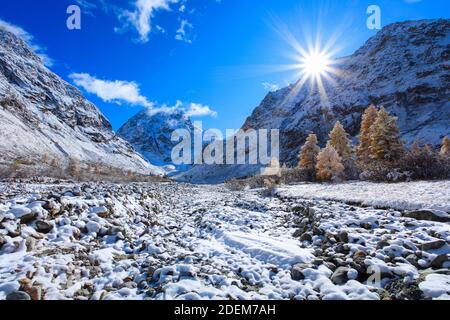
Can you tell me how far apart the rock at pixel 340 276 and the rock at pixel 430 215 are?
420 centimetres

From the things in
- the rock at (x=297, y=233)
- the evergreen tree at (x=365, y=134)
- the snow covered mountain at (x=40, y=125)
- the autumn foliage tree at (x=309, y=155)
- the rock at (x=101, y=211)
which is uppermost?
the snow covered mountain at (x=40, y=125)

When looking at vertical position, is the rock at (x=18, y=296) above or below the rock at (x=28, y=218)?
below

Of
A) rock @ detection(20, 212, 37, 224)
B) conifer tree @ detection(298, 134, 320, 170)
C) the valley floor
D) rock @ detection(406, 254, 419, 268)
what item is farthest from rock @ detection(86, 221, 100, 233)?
conifer tree @ detection(298, 134, 320, 170)

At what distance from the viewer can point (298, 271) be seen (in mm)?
5164

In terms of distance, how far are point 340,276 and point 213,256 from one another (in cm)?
302

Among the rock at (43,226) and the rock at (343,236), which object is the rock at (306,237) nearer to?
the rock at (343,236)

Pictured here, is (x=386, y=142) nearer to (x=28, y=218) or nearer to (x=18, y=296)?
(x=28, y=218)

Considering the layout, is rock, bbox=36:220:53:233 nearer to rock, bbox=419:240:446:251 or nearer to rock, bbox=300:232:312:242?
rock, bbox=300:232:312:242

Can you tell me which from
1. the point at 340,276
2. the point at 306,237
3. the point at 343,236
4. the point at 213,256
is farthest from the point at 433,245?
the point at 213,256

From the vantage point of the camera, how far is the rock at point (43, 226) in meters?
6.32

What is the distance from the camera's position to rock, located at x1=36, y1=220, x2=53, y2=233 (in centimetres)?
632

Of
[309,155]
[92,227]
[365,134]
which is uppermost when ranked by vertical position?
[365,134]

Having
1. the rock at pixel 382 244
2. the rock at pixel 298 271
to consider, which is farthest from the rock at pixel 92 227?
the rock at pixel 382 244
